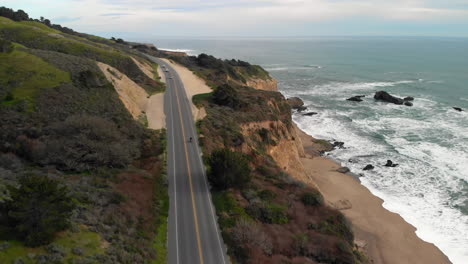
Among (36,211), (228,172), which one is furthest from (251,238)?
(36,211)

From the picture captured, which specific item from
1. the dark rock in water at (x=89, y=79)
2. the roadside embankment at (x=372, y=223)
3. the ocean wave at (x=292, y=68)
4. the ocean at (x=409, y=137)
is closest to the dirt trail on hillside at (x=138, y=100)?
the dark rock in water at (x=89, y=79)

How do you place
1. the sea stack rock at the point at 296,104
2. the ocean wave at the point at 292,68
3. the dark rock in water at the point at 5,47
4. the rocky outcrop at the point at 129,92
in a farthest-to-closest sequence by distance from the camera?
1. the ocean wave at the point at 292,68
2. the sea stack rock at the point at 296,104
3. the dark rock in water at the point at 5,47
4. the rocky outcrop at the point at 129,92

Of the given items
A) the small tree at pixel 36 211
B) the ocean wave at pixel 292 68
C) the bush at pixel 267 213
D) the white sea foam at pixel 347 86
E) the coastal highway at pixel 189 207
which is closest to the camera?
the small tree at pixel 36 211

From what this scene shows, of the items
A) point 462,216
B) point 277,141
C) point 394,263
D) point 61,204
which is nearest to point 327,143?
point 277,141

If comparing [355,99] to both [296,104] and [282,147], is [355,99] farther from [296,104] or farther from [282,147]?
[282,147]

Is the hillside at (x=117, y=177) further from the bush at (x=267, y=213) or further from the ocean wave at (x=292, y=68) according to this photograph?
the ocean wave at (x=292, y=68)

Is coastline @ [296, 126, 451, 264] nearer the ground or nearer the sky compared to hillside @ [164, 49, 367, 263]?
nearer the ground

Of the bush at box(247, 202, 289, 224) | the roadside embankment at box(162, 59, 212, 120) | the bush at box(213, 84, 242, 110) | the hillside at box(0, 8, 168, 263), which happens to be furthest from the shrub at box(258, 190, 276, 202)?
the bush at box(213, 84, 242, 110)

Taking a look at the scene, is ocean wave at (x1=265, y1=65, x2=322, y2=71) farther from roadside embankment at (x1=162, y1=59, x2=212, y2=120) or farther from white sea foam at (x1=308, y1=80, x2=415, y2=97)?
roadside embankment at (x1=162, y1=59, x2=212, y2=120)
